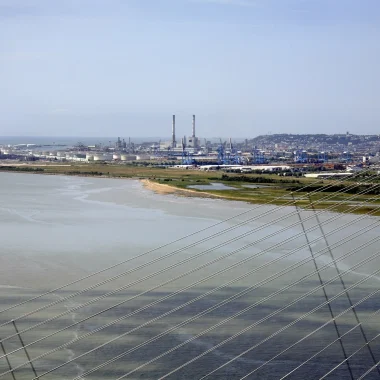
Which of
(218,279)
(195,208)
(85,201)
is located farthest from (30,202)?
(218,279)

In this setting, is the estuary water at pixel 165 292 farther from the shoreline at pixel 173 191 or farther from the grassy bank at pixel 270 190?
the shoreline at pixel 173 191

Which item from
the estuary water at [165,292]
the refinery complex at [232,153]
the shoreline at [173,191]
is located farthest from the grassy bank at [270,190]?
the refinery complex at [232,153]

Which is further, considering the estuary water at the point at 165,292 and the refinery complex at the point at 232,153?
the refinery complex at the point at 232,153

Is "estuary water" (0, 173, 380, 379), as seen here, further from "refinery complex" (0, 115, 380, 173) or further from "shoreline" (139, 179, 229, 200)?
"refinery complex" (0, 115, 380, 173)

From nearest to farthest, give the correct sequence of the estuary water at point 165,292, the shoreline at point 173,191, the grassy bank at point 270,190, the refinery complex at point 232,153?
the estuary water at point 165,292 → the grassy bank at point 270,190 → the shoreline at point 173,191 → the refinery complex at point 232,153

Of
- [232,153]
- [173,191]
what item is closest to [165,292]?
[173,191]

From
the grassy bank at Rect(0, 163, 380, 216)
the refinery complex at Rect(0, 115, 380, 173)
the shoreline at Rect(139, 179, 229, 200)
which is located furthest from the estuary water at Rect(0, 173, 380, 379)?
the refinery complex at Rect(0, 115, 380, 173)

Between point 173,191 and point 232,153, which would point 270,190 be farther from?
point 232,153
